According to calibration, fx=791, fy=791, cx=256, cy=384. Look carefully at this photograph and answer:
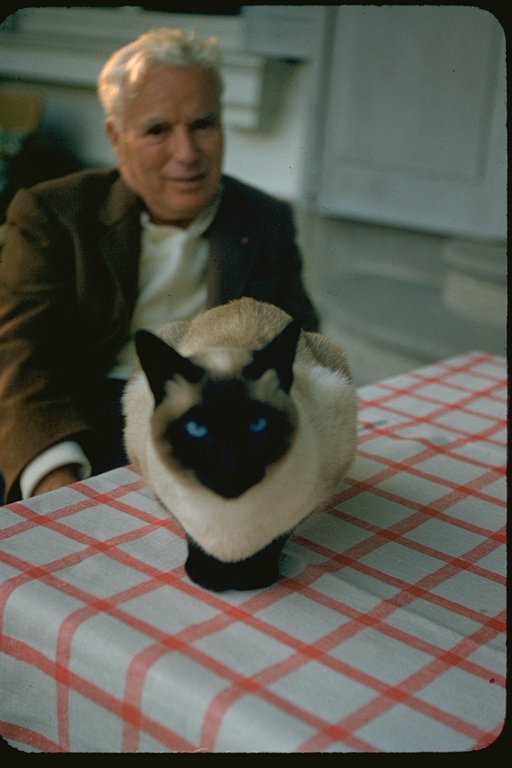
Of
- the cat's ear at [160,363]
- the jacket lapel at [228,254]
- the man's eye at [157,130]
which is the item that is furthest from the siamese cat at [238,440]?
the man's eye at [157,130]

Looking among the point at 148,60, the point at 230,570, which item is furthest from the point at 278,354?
the point at 148,60

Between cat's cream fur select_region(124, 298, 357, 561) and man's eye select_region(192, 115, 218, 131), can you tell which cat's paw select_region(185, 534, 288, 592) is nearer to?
cat's cream fur select_region(124, 298, 357, 561)

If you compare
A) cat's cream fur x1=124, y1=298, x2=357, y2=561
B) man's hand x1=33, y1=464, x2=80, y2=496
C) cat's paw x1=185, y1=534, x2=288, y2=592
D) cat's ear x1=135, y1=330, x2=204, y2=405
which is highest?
cat's ear x1=135, y1=330, x2=204, y2=405

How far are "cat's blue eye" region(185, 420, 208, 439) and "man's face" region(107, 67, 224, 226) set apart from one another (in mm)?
527

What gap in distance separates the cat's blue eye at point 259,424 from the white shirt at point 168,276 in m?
0.50

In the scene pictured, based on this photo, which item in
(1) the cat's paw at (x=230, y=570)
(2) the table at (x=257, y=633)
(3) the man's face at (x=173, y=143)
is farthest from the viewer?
(3) the man's face at (x=173, y=143)

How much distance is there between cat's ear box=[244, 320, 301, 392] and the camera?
25.5 inches

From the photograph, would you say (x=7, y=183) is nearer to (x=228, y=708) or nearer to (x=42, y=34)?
(x=42, y=34)

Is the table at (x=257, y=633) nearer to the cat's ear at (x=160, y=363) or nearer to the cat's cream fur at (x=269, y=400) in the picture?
the cat's cream fur at (x=269, y=400)

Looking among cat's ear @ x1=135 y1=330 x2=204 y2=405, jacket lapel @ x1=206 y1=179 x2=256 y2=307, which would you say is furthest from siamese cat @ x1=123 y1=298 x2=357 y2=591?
jacket lapel @ x1=206 y1=179 x2=256 y2=307

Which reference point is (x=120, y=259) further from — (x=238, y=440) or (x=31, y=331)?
(x=238, y=440)

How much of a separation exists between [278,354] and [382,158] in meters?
2.22

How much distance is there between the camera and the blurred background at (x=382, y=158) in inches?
87.4

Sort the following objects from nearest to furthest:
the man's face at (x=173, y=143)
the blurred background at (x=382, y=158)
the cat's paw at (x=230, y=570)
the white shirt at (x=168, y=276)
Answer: the cat's paw at (x=230, y=570) → the man's face at (x=173, y=143) → the white shirt at (x=168, y=276) → the blurred background at (x=382, y=158)
